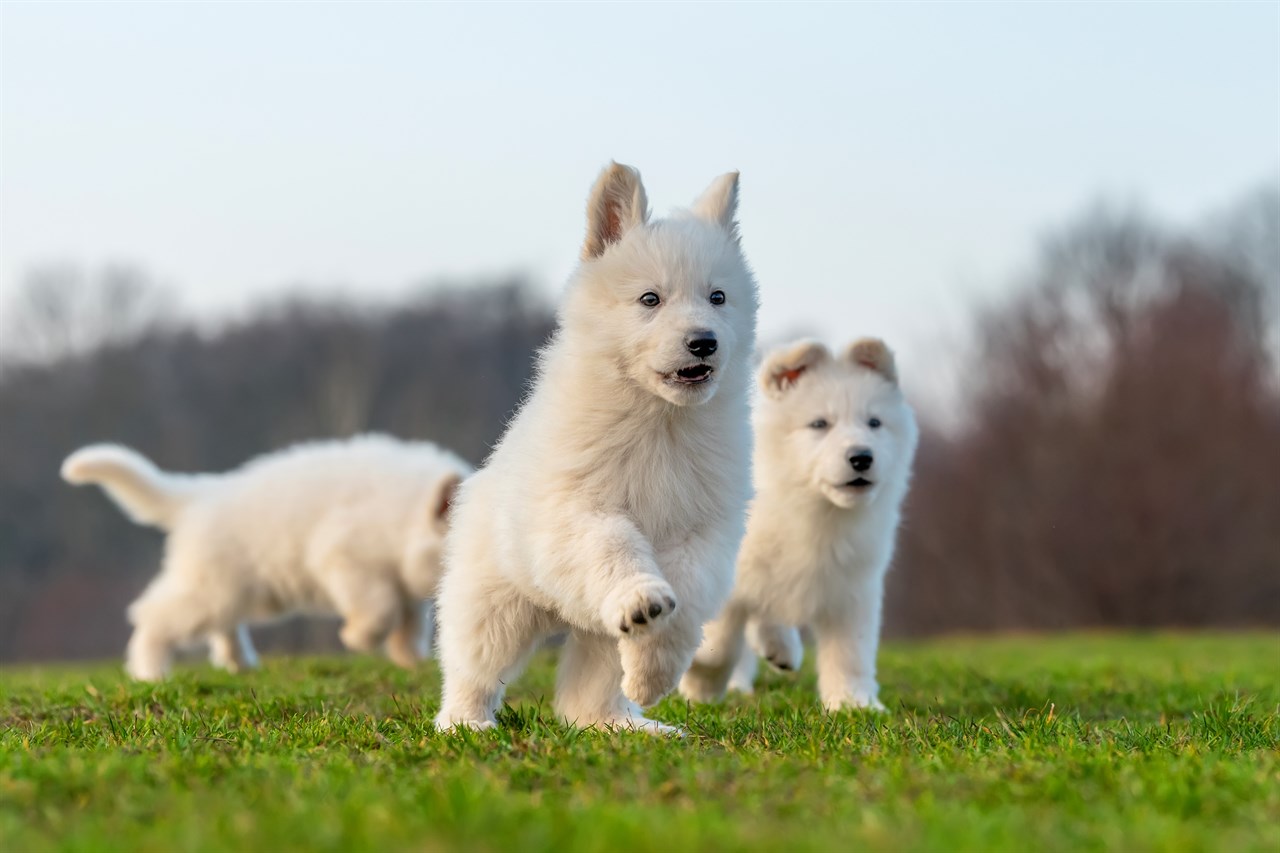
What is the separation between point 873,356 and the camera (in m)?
7.02

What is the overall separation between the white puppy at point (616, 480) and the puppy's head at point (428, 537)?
198 inches

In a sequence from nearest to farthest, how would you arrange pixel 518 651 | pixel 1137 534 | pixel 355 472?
1. pixel 518 651
2. pixel 355 472
3. pixel 1137 534

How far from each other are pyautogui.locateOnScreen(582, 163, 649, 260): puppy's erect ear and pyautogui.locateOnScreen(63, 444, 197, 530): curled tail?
611 cm

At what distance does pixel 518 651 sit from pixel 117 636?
23458mm

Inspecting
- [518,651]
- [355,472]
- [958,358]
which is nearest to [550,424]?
[518,651]

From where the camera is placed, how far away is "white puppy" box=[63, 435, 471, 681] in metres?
9.93

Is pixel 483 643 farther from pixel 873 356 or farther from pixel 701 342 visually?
pixel 873 356

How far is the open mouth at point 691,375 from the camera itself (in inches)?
184

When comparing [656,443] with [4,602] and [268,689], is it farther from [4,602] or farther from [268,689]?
[4,602]

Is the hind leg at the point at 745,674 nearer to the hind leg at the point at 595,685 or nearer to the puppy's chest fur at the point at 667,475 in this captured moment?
the hind leg at the point at 595,685

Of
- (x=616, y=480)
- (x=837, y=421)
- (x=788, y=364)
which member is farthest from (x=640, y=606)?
(x=788, y=364)

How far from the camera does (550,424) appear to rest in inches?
192

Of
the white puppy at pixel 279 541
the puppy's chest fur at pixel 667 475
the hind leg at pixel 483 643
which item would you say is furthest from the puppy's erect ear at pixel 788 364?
the white puppy at pixel 279 541

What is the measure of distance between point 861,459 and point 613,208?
201cm
